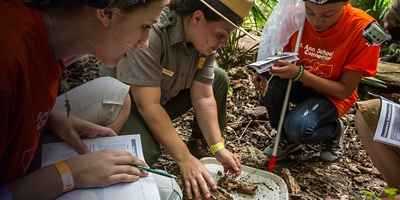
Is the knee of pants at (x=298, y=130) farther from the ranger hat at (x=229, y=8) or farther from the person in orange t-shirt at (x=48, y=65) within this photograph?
the person in orange t-shirt at (x=48, y=65)

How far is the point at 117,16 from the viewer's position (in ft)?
4.11

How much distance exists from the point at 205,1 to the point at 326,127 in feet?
4.52

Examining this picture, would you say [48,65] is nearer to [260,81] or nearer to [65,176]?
[65,176]

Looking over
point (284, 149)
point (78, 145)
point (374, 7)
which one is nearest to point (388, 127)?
point (284, 149)

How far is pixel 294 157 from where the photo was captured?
9.46 feet

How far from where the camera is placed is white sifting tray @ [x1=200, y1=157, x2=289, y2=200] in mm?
2156

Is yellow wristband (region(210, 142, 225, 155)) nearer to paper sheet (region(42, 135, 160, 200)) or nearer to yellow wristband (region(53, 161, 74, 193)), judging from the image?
paper sheet (region(42, 135, 160, 200))

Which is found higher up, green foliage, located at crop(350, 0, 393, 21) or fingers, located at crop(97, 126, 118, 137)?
green foliage, located at crop(350, 0, 393, 21)

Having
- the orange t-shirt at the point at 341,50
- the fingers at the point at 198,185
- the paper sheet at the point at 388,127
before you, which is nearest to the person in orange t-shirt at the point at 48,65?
the fingers at the point at 198,185

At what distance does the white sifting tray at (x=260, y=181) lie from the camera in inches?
84.9

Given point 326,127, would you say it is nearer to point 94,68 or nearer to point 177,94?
point 177,94

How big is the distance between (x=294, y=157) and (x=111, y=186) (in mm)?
1854

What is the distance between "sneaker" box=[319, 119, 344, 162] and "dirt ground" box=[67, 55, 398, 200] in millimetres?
59

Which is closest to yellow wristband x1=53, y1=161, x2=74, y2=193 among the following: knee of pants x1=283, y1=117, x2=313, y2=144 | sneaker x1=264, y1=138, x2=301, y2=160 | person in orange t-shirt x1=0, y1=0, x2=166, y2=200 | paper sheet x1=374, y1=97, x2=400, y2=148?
person in orange t-shirt x1=0, y1=0, x2=166, y2=200
